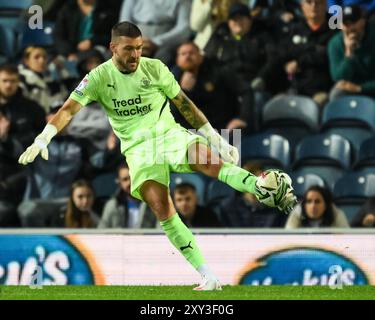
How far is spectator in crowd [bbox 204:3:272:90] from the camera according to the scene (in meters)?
14.9

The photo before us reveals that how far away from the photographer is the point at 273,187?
30.5 ft

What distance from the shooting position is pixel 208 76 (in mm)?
14766

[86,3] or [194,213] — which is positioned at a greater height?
[86,3]

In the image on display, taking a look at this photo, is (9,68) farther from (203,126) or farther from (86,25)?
(203,126)

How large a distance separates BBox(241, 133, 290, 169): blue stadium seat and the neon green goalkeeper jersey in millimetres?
4201

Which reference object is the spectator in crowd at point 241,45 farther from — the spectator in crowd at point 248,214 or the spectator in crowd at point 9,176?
the spectator in crowd at point 9,176

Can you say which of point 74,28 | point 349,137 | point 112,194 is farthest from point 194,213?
point 74,28

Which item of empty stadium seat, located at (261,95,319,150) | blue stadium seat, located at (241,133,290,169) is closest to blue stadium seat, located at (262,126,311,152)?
empty stadium seat, located at (261,95,319,150)

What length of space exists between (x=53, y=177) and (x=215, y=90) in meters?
2.46

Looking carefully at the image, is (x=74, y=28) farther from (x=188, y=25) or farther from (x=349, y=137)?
(x=349, y=137)

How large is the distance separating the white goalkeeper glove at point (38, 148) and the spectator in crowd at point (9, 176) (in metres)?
4.73

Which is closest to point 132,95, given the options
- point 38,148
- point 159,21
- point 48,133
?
point 48,133

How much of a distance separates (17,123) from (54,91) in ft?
2.27

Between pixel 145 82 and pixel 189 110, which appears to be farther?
pixel 189 110
